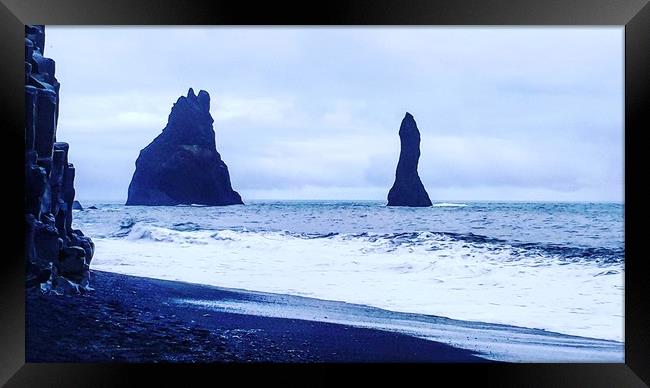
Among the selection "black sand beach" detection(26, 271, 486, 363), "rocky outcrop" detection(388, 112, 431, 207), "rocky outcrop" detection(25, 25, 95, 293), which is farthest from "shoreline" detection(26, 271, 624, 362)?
"rocky outcrop" detection(388, 112, 431, 207)

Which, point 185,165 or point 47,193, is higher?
point 185,165

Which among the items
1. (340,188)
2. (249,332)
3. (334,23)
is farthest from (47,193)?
(334,23)

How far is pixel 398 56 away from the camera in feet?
13.2

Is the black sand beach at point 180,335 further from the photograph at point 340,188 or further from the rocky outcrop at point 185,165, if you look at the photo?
the rocky outcrop at point 185,165

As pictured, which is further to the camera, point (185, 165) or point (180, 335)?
point (185, 165)

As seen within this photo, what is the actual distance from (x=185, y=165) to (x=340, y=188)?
4.21ft

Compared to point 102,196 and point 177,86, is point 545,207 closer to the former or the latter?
point 177,86

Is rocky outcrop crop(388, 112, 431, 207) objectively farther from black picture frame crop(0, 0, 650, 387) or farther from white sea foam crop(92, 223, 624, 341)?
black picture frame crop(0, 0, 650, 387)

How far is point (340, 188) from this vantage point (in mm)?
4184

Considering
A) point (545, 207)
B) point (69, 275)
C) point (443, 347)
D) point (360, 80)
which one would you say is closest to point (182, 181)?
point (69, 275)

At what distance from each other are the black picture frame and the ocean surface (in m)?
0.69

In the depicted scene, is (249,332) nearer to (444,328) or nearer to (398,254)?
(398,254)

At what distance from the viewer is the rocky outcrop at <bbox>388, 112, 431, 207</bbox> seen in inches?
162

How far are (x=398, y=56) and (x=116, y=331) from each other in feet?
8.91
